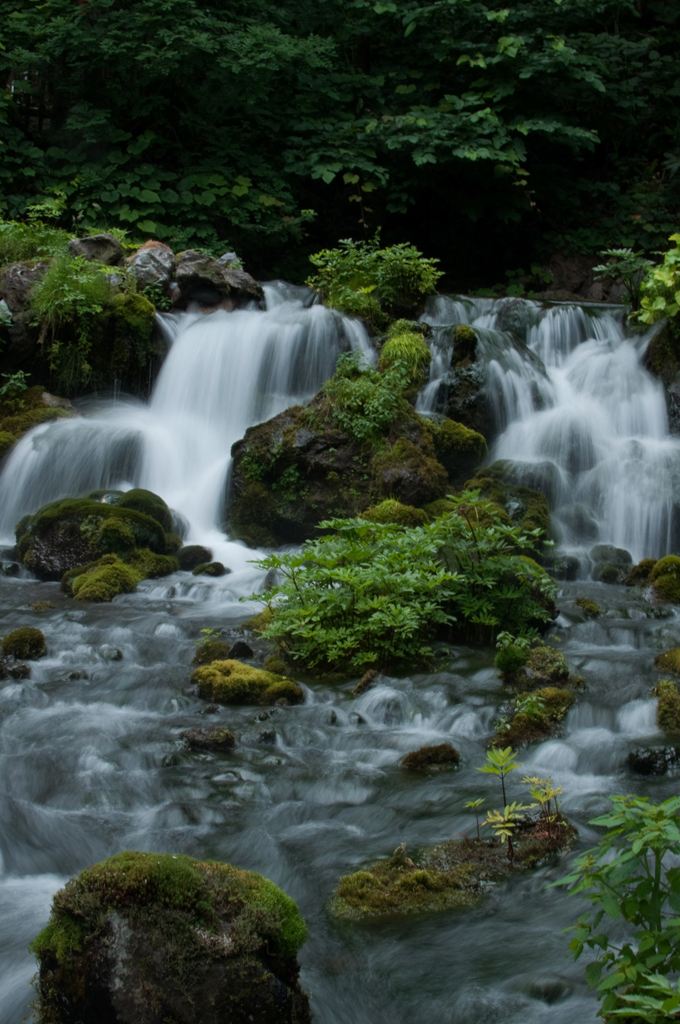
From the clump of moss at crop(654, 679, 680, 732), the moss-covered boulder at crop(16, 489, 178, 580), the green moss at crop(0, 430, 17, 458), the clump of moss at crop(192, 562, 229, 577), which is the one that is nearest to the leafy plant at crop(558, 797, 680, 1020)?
the clump of moss at crop(654, 679, 680, 732)

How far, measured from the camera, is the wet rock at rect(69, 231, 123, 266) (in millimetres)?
12852

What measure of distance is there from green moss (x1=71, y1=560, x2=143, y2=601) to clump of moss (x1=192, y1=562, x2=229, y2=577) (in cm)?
58

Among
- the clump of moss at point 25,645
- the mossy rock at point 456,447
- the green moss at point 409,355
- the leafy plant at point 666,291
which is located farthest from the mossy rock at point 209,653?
the leafy plant at point 666,291

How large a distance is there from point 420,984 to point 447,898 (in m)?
0.48

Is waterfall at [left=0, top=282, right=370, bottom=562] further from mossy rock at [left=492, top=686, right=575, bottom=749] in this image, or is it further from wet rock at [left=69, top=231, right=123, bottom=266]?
mossy rock at [left=492, top=686, right=575, bottom=749]

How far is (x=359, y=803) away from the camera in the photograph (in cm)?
435

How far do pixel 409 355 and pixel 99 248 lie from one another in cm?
527

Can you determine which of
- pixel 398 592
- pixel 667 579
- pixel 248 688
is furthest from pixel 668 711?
pixel 667 579

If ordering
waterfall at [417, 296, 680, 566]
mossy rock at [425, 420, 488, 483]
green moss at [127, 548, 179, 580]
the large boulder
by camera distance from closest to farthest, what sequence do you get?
green moss at [127, 548, 179, 580] → waterfall at [417, 296, 680, 566] → mossy rock at [425, 420, 488, 483] → the large boulder

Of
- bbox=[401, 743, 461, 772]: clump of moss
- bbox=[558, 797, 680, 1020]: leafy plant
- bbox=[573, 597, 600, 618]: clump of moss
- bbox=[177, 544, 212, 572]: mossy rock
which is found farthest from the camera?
bbox=[177, 544, 212, 572]: mossy rock

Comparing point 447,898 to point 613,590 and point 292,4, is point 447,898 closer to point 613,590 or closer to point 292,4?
point 613,590

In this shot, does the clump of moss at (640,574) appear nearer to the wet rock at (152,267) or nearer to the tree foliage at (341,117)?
the wet rock at (152,267)

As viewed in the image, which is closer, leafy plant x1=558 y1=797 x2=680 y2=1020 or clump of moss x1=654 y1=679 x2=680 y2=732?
leafy plant x1=558 y1=797 x2=680 y2=1020

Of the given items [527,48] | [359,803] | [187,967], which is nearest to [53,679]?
[359,803]
